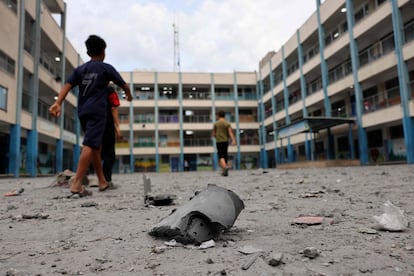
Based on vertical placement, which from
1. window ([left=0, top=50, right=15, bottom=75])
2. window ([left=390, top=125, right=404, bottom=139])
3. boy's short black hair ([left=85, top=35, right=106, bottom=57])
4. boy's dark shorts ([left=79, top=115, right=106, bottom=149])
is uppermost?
window ([left=0, top=50, right=15, bottom=75])

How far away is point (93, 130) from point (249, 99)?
40.7 m

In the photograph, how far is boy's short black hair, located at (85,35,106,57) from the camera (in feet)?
13.8

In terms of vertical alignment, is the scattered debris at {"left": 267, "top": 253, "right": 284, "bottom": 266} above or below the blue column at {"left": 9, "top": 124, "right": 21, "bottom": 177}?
below

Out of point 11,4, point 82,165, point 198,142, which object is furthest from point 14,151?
point 198,142

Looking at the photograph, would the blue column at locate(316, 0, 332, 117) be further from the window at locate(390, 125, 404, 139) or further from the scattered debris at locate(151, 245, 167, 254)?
the scattered debris at locate(151, 245, 167, 254)

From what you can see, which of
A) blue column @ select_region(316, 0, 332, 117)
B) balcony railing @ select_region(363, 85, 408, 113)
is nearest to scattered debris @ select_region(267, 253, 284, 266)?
balcony railing @ select_region(363, 85, 408, 113)

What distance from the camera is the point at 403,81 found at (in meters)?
17.9

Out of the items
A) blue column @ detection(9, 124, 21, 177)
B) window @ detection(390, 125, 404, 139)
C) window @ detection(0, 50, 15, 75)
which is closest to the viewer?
window @ detection(0, 50, 15, 75)

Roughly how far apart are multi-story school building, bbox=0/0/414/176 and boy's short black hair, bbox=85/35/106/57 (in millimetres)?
14732

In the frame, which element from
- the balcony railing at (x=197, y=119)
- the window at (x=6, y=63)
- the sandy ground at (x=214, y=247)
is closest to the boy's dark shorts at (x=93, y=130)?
the sandy ground at (x=214, y=247)

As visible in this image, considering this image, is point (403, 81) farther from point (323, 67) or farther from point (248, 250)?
point (248, 250)

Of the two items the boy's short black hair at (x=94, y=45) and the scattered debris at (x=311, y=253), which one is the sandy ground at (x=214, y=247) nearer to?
the scattered debris at (x=311, y=253)

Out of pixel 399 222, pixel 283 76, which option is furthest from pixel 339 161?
pixel 399 222

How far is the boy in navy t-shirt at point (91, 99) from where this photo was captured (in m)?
3.99
